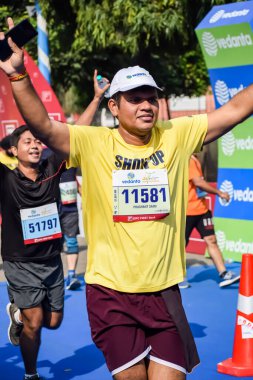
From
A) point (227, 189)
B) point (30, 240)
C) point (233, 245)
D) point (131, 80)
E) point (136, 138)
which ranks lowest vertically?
point (233, 245)

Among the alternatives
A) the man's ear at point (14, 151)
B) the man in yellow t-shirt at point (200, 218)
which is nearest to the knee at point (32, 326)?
the man's ear at point (14, 151)

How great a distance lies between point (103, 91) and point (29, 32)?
5.07ft

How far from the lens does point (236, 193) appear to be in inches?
449

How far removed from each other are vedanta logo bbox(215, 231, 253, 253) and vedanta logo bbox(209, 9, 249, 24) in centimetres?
294

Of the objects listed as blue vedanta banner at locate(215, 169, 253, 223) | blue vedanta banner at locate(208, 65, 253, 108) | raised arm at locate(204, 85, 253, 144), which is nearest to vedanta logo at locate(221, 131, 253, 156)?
blue vedanta banner at locate(215, 169, 253, 223)

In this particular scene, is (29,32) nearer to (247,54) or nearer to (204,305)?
(204,305)

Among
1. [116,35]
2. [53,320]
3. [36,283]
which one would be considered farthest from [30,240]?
[116,35]

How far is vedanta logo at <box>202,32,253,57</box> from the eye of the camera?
34.3ft

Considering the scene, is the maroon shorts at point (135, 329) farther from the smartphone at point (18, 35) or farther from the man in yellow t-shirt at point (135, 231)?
the smartphone at point (18, 35)

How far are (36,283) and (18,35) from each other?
8.80ft

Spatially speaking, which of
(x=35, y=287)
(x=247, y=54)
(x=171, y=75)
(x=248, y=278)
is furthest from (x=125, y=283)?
(x=171, y=75)

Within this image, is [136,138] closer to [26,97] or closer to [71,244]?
[26,97]

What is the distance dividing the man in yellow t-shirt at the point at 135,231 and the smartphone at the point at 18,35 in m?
0.56

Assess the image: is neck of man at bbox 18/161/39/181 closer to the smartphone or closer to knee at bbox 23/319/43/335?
knee at bbox 23/319/43/335
